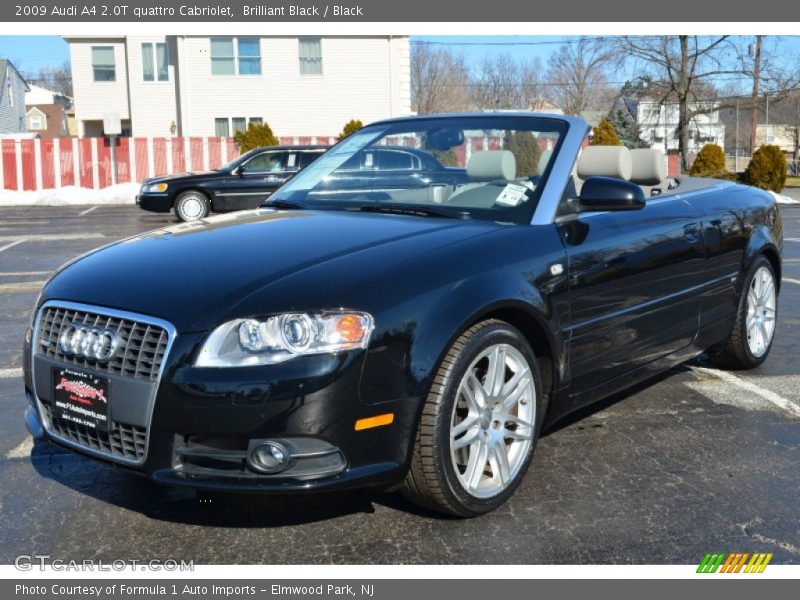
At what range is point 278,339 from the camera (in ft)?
10.2

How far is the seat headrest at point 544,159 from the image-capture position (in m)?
4.30

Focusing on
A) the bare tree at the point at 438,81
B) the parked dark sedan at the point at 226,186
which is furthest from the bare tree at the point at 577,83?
the parked dark sedan at the point at 226,186

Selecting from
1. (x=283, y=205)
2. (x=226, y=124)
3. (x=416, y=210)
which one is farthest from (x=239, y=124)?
(x=416, y=210)

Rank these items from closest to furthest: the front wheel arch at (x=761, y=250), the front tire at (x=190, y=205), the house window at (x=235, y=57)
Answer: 1. the front wheel arch at (x=761, y=250)
2. the front tire at (x=190, y=205)
3. the house window at (x=235, y=57)

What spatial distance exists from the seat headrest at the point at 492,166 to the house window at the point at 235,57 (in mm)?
31005

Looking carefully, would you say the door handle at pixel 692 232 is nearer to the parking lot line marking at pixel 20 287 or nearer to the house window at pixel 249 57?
the parking lot line marking at pixel 20 287

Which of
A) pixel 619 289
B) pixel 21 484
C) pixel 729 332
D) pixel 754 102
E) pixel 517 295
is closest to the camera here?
pixel 517 295

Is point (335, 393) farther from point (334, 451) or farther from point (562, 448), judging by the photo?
point (562, 448)

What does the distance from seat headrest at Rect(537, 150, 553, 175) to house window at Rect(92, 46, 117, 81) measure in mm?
35191

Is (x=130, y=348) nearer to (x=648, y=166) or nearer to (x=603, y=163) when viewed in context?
(x=603, y=163)

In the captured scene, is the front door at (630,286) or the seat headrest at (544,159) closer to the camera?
the front door at (630,286)

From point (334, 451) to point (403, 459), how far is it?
288 millimetres

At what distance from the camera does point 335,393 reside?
3.09 metres
